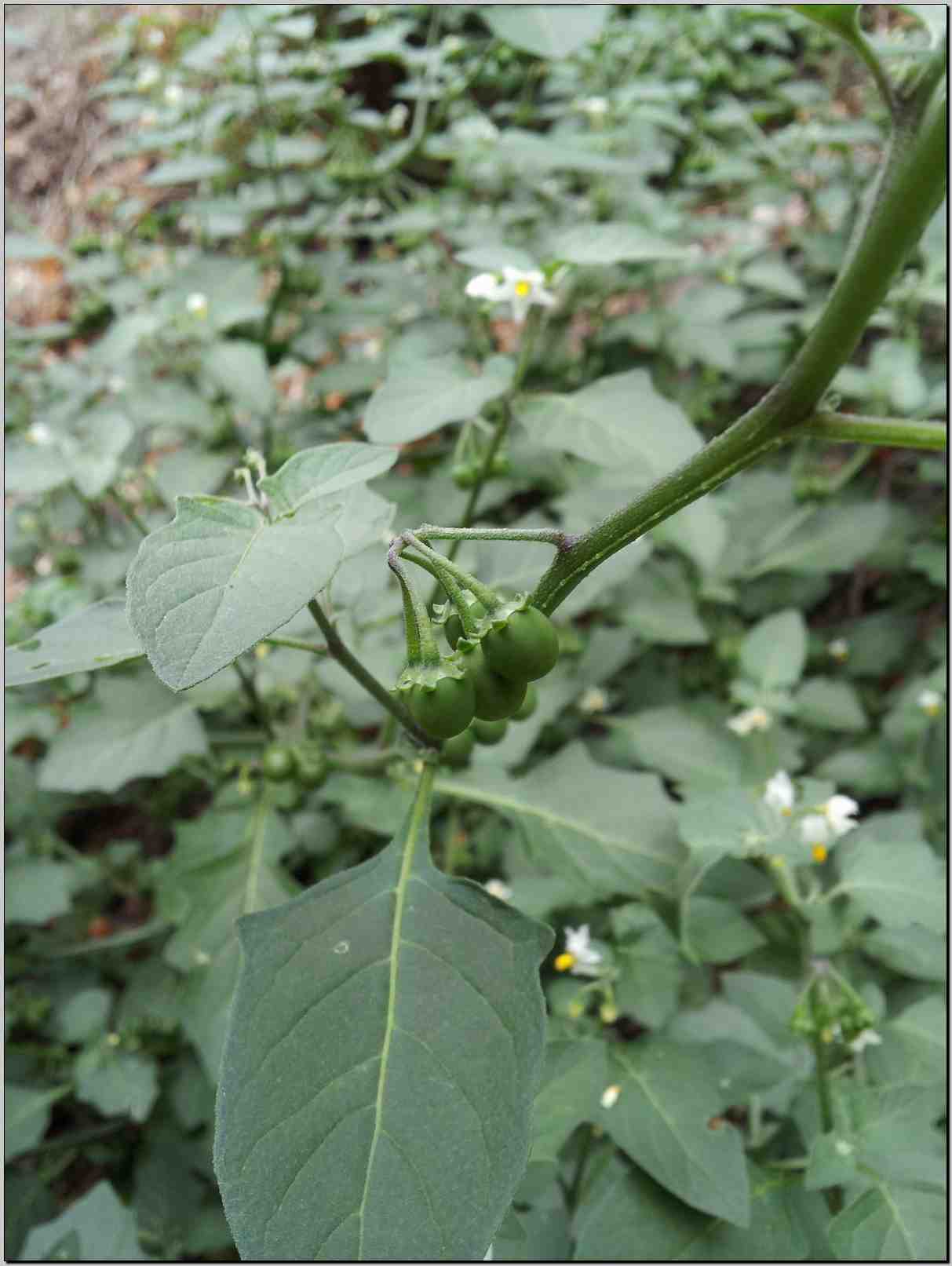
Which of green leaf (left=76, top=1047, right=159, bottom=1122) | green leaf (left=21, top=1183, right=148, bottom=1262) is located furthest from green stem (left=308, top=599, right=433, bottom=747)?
green leaf (left=76, top=1047, right=159, bottom=1122)

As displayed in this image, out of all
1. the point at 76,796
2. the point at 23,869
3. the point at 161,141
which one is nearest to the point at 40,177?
the point at 161,141

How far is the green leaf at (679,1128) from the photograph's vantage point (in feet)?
3.92

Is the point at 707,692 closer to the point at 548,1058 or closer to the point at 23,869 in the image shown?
the point at 548,1058

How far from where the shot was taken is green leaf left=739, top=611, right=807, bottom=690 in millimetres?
1969

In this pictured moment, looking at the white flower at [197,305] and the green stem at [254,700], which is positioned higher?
the white flower at [197,305]

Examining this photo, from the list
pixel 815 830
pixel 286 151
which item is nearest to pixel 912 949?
pixel 815 830

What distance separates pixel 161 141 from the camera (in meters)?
2.75

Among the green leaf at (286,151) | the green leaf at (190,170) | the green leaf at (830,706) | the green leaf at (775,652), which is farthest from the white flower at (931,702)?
the green leaf at (190,170)

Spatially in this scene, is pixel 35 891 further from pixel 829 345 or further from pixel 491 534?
pixel 829 345

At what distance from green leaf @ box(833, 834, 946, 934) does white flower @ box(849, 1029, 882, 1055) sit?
15cm

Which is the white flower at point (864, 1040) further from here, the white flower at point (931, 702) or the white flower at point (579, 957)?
the white flower at point (931, 702)

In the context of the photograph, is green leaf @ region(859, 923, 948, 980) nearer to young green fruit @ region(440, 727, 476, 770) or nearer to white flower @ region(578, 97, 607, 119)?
young green fruit @ region(440, 727, 476, 770)

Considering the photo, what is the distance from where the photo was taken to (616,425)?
1.48 metres

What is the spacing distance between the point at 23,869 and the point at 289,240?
1.86 metres
